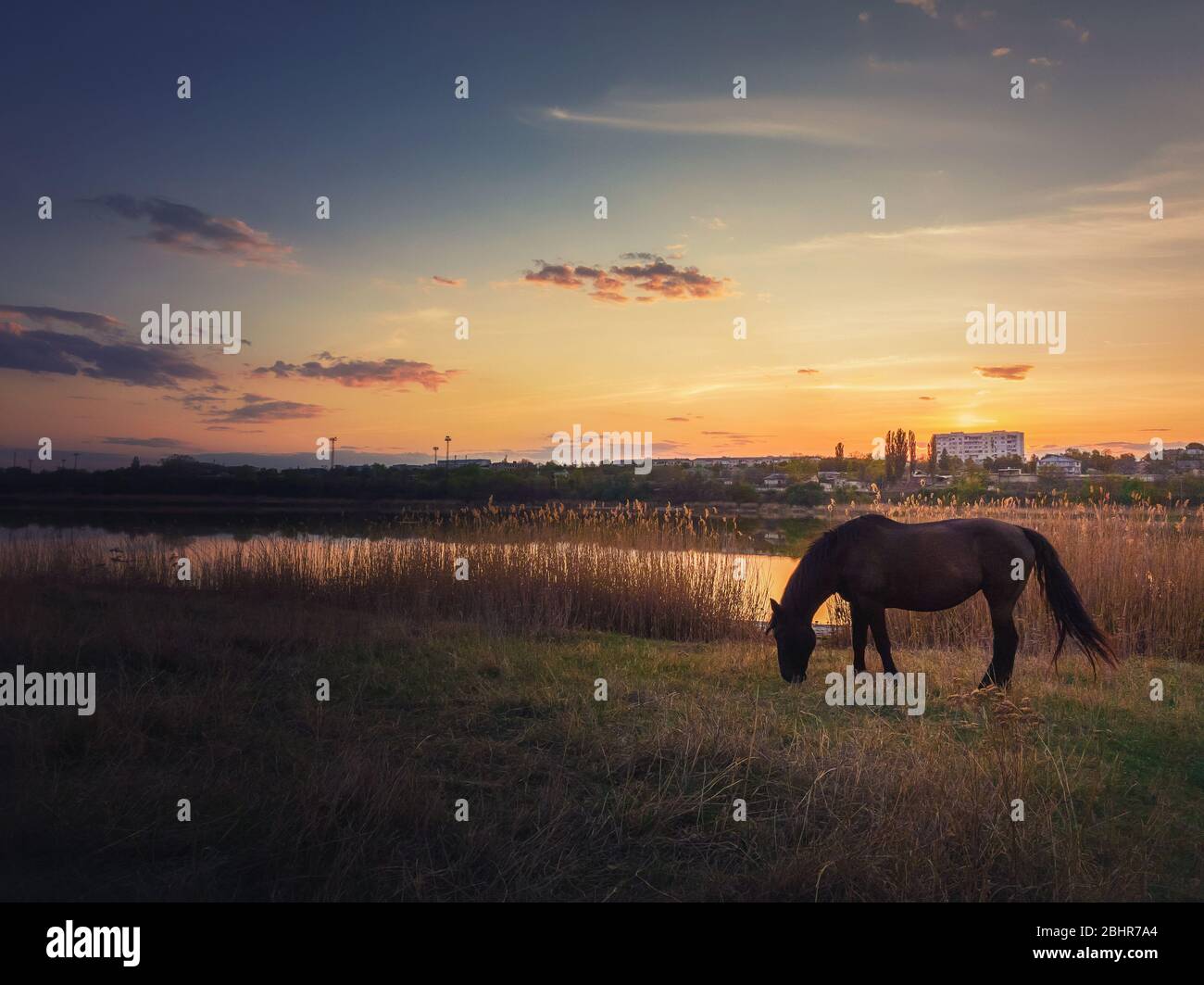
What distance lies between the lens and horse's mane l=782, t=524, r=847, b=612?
7.07 meters

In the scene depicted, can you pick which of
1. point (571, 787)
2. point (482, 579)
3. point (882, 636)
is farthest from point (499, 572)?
point (571, 787)

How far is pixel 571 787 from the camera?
455 centimetres

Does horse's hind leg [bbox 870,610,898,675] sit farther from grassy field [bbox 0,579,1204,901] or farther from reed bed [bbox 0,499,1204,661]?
reed bed [bbox 0,499,1204,661]

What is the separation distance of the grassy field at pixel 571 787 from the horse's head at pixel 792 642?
0.74 feet

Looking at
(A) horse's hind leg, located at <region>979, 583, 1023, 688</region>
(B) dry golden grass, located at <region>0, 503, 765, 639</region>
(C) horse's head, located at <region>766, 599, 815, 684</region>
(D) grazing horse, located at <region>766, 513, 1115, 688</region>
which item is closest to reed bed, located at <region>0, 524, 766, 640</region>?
(B) dry golden grass, located at <region>0, 503, 765, 639</region>

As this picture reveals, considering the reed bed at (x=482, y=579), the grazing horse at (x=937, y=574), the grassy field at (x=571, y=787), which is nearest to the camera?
the grassy field at (x=571, y=787)

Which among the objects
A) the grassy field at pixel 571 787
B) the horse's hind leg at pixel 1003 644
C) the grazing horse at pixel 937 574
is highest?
the grazing horse at pixel 937 574

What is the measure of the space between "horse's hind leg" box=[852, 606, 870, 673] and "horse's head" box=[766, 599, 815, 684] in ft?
1.25

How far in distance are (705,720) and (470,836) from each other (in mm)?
2232

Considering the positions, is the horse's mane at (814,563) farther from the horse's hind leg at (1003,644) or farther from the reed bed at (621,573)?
the reed bed at (621,573)

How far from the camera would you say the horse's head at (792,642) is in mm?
7254

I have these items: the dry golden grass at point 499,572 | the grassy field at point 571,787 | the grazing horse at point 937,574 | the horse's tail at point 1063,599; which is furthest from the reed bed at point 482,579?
the horse's tail at point 1063,599

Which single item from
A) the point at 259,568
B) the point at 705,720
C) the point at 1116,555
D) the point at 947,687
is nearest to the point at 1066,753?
the point at 947,687
